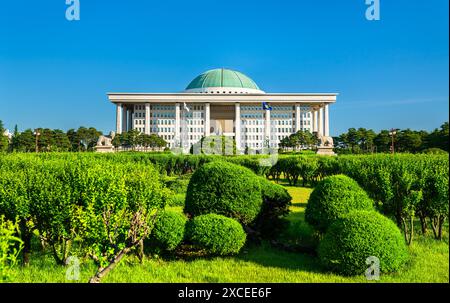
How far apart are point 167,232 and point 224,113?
269ft

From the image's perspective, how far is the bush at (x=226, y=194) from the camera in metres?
7.10

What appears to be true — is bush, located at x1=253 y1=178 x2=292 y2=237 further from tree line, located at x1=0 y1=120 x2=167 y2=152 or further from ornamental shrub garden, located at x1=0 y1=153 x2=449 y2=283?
tree line, located at x1=0 y1=120 x2=167 y2=152

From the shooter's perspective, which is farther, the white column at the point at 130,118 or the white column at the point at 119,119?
the white column at the point at 130,118

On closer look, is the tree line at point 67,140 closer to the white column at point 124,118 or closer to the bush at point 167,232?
the white column at point 124,118

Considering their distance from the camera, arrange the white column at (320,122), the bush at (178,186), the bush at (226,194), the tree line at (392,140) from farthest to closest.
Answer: the white column at (320,122)
the tree line at (392,140)
the bush at (178,186)
the bush at (226,194)

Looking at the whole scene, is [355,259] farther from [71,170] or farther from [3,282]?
[71,170]

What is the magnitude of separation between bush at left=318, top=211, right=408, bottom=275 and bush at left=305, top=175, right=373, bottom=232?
75 cm

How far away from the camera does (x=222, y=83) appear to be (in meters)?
87.6

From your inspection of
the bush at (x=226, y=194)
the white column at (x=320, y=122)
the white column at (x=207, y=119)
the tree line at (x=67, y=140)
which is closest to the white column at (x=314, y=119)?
the white column at (x=320, y=122)

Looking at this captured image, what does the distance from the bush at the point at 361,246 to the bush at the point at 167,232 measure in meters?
2.91

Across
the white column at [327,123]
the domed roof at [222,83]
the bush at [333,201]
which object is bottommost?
the bush at [333,201]
